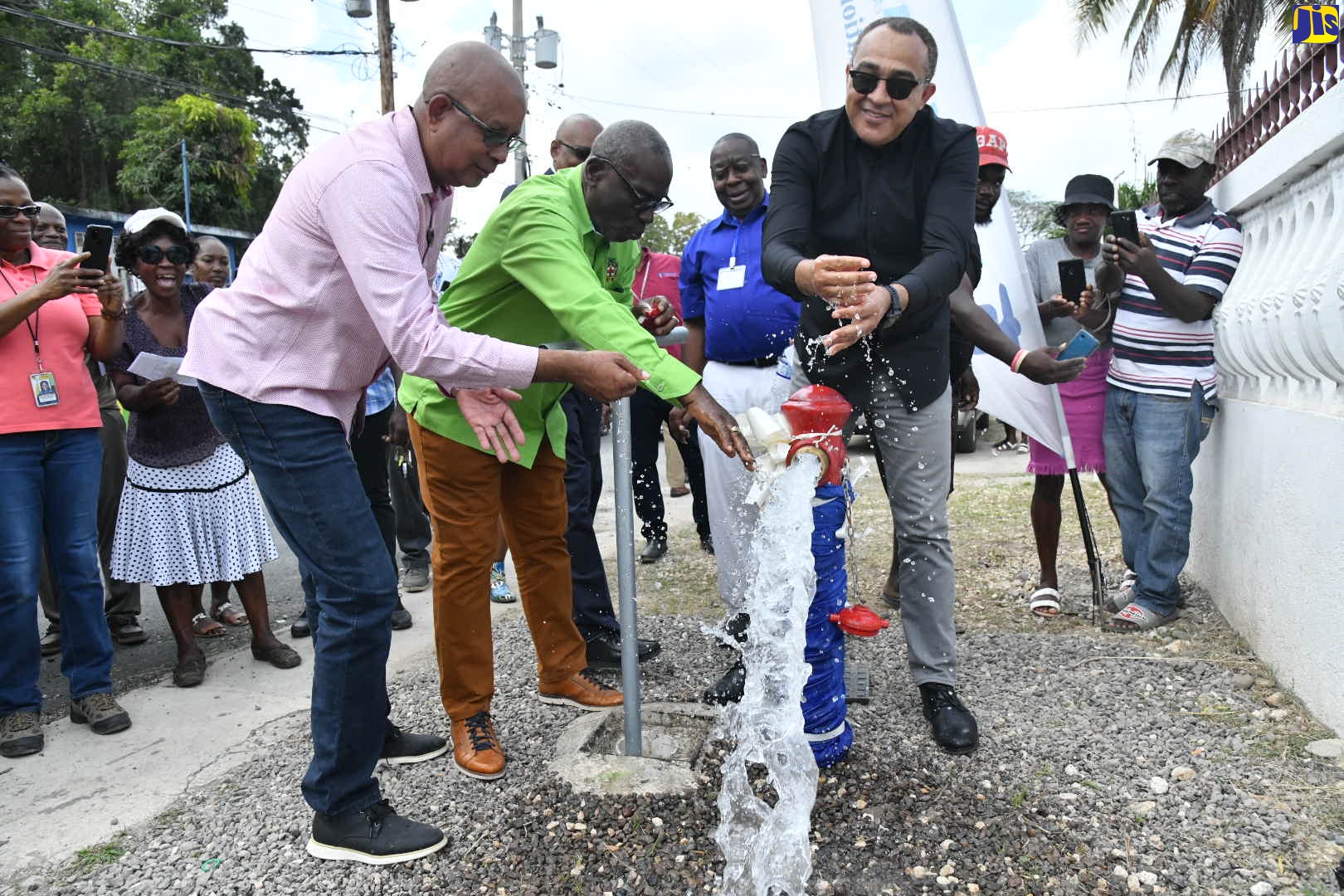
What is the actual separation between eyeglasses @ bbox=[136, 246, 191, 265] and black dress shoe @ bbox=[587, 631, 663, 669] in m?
2.60

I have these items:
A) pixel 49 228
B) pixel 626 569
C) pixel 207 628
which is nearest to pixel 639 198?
pixel 626 569

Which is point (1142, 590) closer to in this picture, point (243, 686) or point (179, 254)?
point (243, 686)

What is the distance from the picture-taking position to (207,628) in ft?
16.0

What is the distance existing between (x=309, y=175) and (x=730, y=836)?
207 centimetres

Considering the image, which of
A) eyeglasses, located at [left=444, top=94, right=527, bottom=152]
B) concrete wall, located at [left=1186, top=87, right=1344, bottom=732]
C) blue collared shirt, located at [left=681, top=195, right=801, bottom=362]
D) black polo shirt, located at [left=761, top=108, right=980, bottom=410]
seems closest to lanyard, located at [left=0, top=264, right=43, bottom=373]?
eyeglasses, located at [left=444, top=94, right=527, bottom=152]

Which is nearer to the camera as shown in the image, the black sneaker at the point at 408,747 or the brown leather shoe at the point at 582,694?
the black sneaker at the point at 408,747

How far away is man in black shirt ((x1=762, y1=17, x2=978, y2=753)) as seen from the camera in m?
2.87

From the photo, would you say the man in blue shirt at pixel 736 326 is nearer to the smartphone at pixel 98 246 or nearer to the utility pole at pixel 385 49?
the smartphone at pixel 98 246

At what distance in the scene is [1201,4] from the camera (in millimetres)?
18625

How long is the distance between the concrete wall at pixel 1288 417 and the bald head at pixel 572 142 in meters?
Answer: 3.21

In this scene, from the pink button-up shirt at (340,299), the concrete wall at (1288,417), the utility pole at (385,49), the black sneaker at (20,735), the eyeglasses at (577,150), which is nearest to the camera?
the pink button-up shirt at (340,299)

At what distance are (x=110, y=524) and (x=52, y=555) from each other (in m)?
1.37

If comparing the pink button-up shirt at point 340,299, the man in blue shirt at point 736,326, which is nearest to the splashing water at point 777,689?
the pink button-up shirt at point 340,299

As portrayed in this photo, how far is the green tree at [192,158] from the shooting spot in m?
27.1
